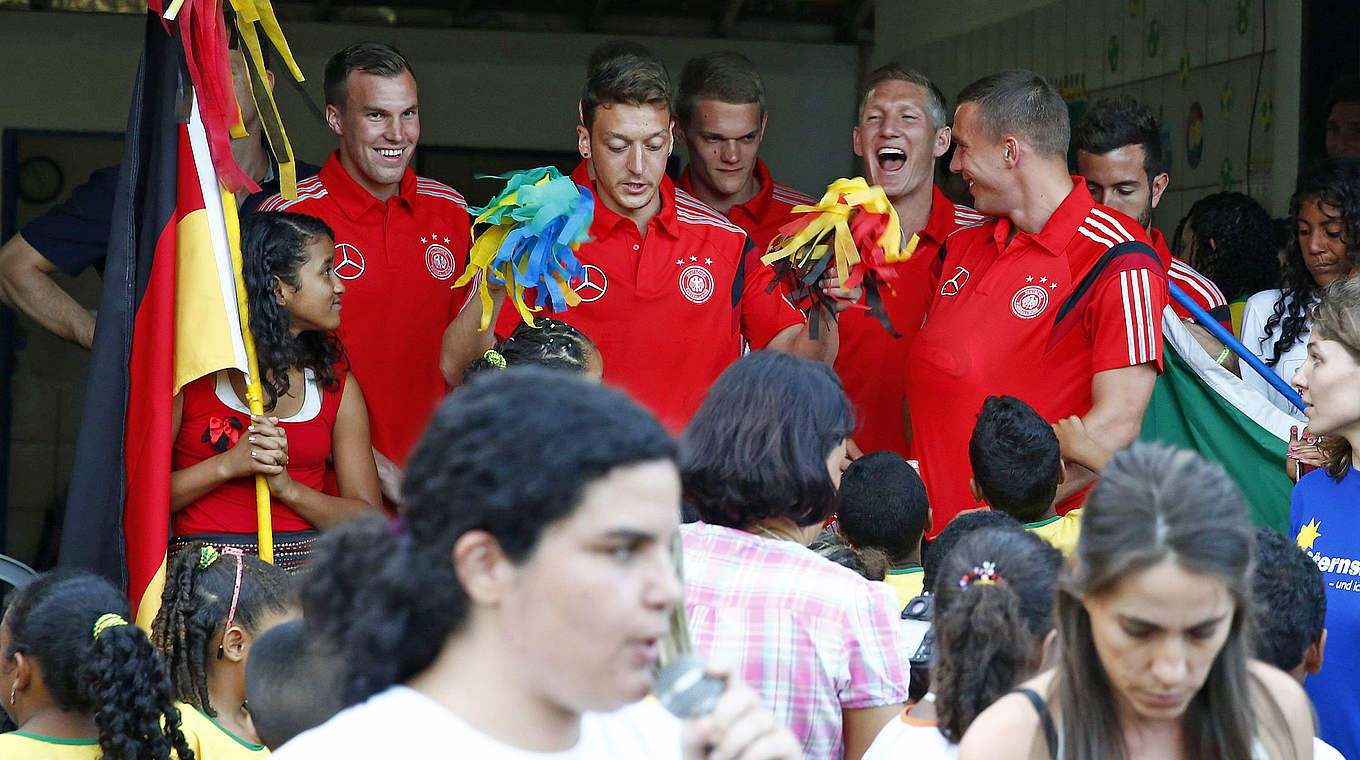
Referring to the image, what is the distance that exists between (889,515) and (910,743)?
3.29ft

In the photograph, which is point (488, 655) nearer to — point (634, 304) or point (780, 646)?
point (780, 646)

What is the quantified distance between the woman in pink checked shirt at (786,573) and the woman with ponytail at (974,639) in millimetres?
87

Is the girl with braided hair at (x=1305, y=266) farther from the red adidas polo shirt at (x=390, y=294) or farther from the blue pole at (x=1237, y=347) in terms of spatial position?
the red adidas polo shirt at (x=390, y=294)

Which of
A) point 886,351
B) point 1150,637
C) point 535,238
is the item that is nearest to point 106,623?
point 535,238

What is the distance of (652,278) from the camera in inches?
157

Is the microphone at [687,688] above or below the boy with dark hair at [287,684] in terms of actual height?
above

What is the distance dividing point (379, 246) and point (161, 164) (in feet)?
2.49

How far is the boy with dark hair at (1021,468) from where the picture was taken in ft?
10.2

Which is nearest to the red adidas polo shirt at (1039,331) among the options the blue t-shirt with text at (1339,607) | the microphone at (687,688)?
the blue t-shirt with text at (1339,607)

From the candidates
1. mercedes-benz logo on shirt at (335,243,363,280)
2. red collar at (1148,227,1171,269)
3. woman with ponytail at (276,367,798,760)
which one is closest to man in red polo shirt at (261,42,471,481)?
mercedes-benz logo on shirt at (335,243,363,280)

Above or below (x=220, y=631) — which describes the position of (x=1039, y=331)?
above

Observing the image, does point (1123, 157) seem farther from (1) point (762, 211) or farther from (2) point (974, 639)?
(2) point (974, 639)

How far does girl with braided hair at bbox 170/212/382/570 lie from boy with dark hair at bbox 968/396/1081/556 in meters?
1.44

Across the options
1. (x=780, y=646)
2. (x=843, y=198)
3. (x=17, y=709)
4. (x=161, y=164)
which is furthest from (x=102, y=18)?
(x=780, y=646)
